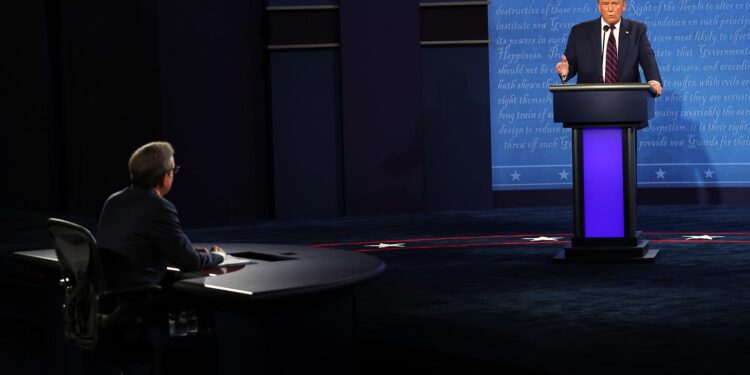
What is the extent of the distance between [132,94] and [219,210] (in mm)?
1355

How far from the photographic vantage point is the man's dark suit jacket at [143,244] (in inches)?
139

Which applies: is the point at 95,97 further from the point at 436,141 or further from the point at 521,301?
the point at 521,301

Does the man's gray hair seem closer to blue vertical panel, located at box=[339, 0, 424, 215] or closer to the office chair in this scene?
the office chair

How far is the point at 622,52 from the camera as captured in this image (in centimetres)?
702

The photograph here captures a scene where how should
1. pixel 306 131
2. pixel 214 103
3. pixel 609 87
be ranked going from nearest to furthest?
1. pixel 609 87
2. pixel 214 103
3. pixel 306 131

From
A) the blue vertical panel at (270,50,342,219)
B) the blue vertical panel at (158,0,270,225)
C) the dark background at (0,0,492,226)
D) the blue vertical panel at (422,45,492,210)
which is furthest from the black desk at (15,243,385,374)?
the blue vertical panel at (422,45,492,210)

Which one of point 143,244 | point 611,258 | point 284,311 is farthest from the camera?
point 611,258

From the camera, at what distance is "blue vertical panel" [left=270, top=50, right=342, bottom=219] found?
10.7m

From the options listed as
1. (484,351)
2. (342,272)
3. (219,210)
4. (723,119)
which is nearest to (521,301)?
(484,351)

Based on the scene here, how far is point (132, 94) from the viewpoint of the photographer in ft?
34.0

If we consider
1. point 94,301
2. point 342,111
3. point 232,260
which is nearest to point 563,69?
point 232,260

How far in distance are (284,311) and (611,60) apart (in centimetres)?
420

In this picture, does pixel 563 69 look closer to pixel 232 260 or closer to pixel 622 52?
pixel 622 52

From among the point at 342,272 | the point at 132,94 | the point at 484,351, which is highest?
the point at 132,94
